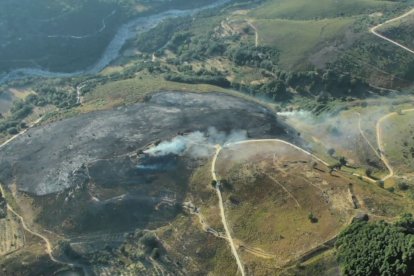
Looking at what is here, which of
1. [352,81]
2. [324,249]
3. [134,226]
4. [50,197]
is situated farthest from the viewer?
[352,81]

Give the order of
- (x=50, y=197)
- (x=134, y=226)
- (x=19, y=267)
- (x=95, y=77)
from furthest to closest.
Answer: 1. (x=95, y=77)
2. (x=50, y=197)
3. (x=134, y=226)
4. (x=19, y=267)

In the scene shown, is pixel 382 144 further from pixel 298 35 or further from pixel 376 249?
pixel 298 35

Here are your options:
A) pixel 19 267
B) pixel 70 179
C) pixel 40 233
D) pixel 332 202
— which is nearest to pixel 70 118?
pixel 70 179

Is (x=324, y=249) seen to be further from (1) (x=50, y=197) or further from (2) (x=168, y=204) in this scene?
(1) (x=50, y=197)

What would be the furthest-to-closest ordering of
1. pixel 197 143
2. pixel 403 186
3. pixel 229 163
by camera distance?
1. pixel 197 143
2. pixel 229 163
3. pixel 403 186

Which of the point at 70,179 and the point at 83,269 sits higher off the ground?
the point at 70,179

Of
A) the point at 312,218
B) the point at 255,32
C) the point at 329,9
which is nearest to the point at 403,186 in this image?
the point at 312,218

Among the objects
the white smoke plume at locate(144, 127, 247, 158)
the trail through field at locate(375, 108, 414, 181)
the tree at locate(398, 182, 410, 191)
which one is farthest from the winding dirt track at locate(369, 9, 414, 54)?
the tree at locate(398, 182, 410, 191)

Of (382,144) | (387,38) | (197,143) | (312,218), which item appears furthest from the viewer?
(387,38)

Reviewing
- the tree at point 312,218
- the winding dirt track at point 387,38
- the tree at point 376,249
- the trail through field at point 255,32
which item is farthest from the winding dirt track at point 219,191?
the trail through field at point 255,32
